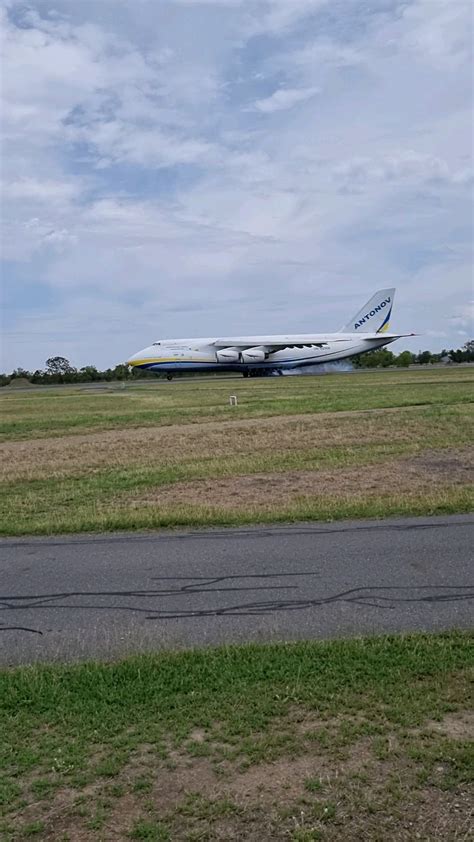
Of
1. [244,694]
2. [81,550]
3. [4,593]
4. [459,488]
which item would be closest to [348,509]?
[459,488]

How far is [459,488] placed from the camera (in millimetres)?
10758

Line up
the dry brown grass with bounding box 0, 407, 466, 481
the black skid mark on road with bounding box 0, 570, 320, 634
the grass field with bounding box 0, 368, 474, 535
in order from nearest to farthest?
the black skid mark on road with bounding box 0, 570, 320, 634 < the grass field with bounding box 0, 368, 474, 535 < the dry brown grass with bounding box 0, 407, 466, 481

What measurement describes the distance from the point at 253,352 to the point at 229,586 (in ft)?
204

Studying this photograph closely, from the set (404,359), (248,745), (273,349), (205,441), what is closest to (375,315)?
(273,349)

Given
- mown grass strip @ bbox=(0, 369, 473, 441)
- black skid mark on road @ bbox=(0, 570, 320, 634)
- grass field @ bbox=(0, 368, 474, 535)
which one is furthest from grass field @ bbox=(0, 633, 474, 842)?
mown grass strip @ bbox=(0, 369, 473, 441)

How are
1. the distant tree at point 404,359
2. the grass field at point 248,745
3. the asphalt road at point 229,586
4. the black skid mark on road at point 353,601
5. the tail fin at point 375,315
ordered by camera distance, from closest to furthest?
1. the grass field at point 248,745
2. the asphalt road at point 229,586
3. the black skid mark on road at point 353,601
4. the tail fin at point 375,315
5. the distant tree at point 404,359

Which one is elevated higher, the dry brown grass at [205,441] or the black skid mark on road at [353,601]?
the dry brown grass at [205,441]

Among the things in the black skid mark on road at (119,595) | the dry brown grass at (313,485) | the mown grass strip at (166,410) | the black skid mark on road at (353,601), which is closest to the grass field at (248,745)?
the black skid mark on road at (353,601)

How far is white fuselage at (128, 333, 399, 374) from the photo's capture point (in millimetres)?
64812

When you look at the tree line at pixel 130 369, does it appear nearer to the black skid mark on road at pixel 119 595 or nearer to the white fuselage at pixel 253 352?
the white fuselage at pixel 253 352

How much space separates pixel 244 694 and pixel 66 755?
109 centimetres

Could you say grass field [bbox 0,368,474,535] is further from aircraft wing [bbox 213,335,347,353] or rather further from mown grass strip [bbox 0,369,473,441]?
aircraft wing [bbox 213,335,347,353]

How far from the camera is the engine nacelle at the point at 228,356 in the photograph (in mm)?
66750

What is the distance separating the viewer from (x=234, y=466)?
14117 mm
